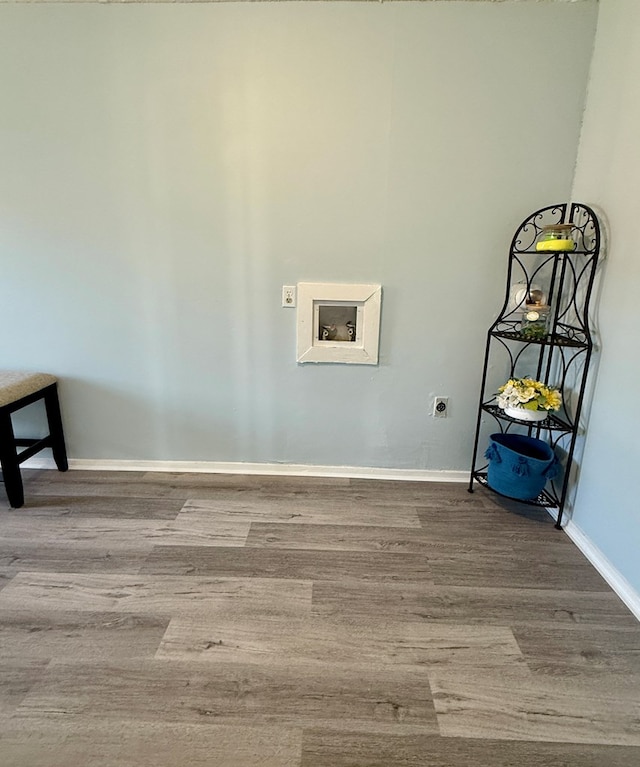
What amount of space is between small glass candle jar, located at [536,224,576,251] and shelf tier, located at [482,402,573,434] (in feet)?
2.44

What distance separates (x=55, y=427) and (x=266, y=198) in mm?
1665

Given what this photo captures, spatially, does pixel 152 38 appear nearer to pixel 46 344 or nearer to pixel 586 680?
pixel 46 344

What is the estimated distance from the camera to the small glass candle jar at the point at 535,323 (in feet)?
6.18

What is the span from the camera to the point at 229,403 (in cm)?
230

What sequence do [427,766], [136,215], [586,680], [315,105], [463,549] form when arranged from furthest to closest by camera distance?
[136,215]
[315,105]
[463,549]
[586,680]
[427,766]

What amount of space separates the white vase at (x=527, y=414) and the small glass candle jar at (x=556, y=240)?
703 millimetres

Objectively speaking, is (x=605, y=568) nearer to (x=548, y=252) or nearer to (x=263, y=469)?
(x=548, y=252)

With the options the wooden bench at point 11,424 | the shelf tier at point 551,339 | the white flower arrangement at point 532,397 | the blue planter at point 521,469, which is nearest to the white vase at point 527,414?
the white flower arrangement at point 532,397

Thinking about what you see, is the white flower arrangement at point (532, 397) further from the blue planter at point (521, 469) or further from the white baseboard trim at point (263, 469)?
the white baseboard trim at point (263, 469)

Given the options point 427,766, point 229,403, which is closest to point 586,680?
point 427,766

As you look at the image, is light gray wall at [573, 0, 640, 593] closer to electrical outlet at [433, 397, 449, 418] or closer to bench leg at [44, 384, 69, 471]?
electrical outlet at [433, 397, 449, 418]

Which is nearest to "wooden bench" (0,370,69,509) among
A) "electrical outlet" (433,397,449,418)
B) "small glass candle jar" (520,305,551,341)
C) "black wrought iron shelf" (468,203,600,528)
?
"electrical outlet" (433,397,449,418)

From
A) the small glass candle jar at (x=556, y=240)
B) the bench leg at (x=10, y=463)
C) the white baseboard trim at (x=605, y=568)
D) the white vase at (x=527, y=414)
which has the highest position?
the small glass candle jar at (x=556, y=240)

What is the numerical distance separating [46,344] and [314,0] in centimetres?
210
